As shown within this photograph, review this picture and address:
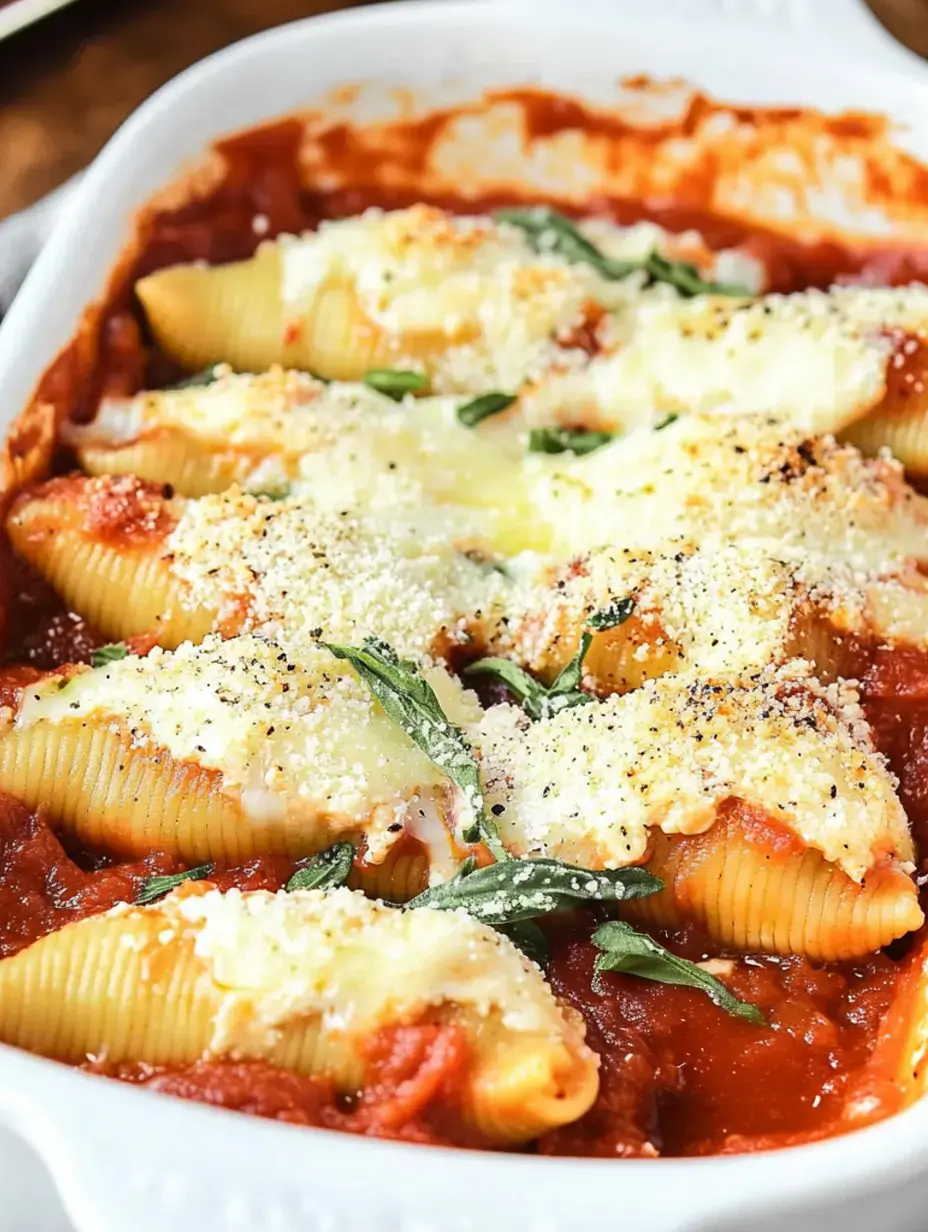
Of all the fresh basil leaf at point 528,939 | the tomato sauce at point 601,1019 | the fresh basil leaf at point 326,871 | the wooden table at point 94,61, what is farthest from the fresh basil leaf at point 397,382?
the wooden table at point 94,61

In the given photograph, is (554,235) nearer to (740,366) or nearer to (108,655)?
(740,366)

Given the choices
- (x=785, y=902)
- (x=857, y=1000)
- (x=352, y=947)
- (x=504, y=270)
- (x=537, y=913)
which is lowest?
(x=857, y=1000)

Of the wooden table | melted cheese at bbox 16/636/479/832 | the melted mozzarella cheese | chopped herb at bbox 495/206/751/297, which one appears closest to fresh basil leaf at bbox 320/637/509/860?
melted cheese at bbox 16/636/479/832

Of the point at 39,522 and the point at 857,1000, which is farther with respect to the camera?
the point at 39,522

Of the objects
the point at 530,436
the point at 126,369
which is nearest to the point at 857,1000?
the point at 530,436

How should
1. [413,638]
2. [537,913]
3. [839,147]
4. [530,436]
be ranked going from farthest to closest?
[839,147] < [530,436] < [413,638] < [537,913]

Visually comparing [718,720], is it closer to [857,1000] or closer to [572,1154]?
[857,1000]

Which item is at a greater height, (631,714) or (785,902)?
(631,714)

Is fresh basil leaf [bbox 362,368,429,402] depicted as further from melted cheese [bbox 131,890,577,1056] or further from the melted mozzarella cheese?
melted cheese [bbox 131,890,577,1056]
